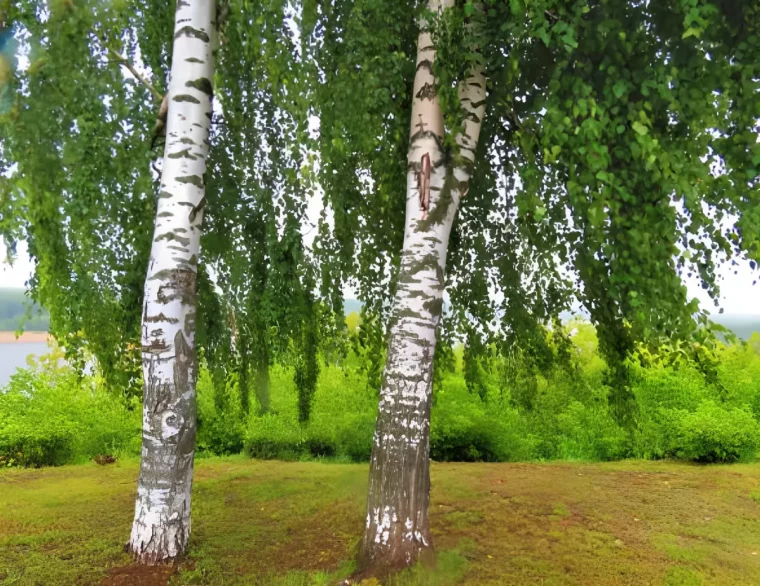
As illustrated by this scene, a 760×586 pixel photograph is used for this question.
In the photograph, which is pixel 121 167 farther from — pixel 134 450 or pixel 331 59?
A: pixel 134 450

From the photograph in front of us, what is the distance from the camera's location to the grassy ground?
3271 millimetres

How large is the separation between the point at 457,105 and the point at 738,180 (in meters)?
1.43

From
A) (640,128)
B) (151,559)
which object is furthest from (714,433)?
(151,559)

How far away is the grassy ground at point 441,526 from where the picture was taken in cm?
327

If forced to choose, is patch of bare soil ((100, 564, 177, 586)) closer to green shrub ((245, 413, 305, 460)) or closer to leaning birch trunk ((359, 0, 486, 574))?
leaning birch trunk ((359, 0, 486, 574))

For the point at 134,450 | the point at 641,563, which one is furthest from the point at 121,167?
the point at 134,450

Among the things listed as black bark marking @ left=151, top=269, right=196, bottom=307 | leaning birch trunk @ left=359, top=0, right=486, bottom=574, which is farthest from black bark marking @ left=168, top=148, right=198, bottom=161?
leaning birch trunk @ left=359, top=0, right=486, bottom=574

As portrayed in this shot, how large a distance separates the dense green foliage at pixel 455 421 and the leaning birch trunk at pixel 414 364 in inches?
145

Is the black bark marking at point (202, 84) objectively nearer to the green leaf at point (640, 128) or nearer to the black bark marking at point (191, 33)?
the black bark marking at point (191, 33)

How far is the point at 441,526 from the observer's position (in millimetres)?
3986

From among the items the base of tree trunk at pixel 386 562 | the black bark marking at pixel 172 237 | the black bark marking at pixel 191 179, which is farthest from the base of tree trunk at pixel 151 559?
the black bark marking at pixel 191 179

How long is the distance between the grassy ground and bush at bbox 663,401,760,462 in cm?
69

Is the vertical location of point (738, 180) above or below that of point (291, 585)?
above

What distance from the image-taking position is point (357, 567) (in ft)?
10.3
